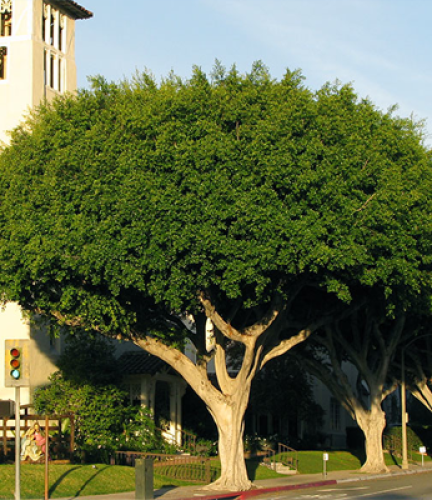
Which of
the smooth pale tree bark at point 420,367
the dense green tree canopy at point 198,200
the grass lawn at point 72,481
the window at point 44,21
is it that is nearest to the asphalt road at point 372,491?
the grass lawn at point 72,481

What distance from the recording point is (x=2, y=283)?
86.4ft

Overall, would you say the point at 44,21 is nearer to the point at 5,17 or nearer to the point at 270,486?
the point at 5,17

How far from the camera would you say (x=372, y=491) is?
27.8 m

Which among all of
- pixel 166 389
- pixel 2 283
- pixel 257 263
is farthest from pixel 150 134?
pixel 166 389

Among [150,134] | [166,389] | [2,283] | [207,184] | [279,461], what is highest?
[150,134]

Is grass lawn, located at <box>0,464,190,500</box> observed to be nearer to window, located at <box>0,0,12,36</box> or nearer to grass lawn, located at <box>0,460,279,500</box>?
grass lawn, located at <box>0,460,279,500</box>

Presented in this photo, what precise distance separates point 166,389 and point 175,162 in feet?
68.0

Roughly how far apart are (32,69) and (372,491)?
24.0m

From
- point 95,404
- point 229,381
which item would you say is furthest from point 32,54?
point 229,381

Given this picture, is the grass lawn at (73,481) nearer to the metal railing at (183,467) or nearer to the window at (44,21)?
the metal railing at (183,467)

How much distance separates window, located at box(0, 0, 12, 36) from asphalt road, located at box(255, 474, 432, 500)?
84.1ft

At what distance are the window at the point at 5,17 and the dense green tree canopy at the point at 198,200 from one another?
1507cm

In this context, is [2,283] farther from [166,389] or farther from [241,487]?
[166,389]

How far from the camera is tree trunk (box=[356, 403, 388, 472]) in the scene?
36.8 m
